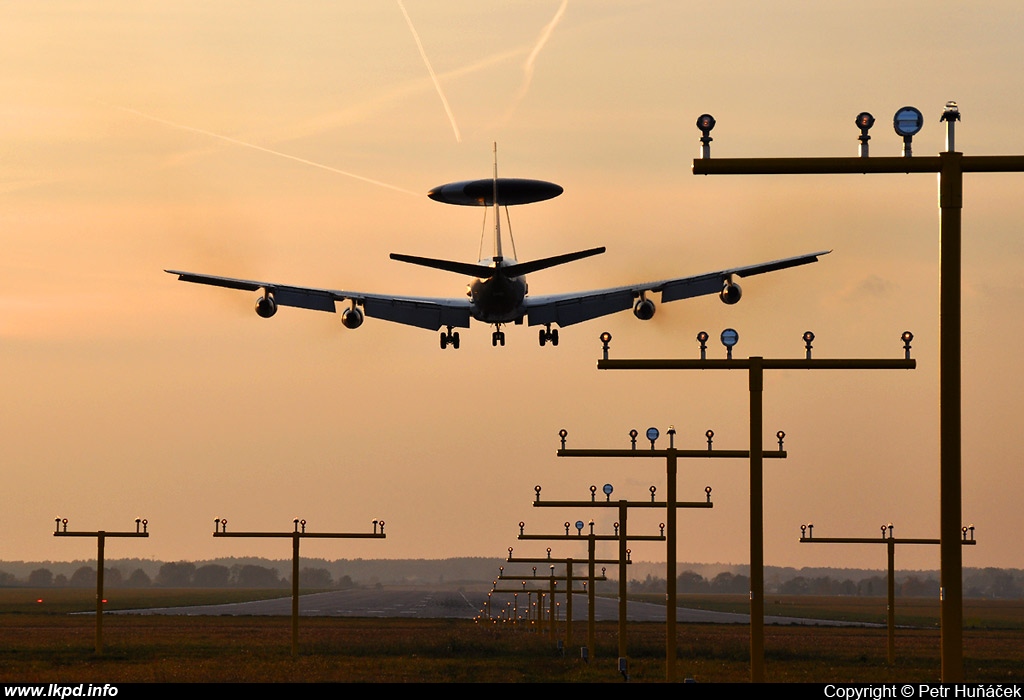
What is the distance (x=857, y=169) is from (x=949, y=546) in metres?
6.15

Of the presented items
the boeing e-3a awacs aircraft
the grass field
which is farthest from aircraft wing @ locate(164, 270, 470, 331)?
the grass field

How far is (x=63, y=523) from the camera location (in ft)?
224

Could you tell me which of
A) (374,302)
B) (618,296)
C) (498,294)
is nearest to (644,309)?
(618,296)

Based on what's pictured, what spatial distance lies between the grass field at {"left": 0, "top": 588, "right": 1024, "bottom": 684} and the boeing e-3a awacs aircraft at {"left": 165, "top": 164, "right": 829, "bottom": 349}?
48.6 feet

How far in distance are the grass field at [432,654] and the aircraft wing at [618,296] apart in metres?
15.4

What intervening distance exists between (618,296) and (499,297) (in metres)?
5.16

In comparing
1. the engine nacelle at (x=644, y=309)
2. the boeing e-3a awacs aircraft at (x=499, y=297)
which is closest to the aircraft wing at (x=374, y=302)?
A: the boeing e-3a awacs aircraft at (x=499, y=297)

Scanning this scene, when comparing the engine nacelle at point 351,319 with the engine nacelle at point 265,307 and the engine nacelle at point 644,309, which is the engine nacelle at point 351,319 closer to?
the engine nacelle at point 265,307

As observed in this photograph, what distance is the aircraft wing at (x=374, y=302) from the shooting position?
205ft

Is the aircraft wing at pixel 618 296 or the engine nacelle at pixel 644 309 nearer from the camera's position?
the aircraft wing at pixel 618 296

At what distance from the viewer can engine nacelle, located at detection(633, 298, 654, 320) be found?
63750mm

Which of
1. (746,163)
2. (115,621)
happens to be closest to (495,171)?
(746,163)

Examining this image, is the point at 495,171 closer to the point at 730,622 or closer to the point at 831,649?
the point at 831,649

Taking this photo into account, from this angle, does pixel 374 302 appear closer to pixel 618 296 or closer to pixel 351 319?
pixel 351 319
